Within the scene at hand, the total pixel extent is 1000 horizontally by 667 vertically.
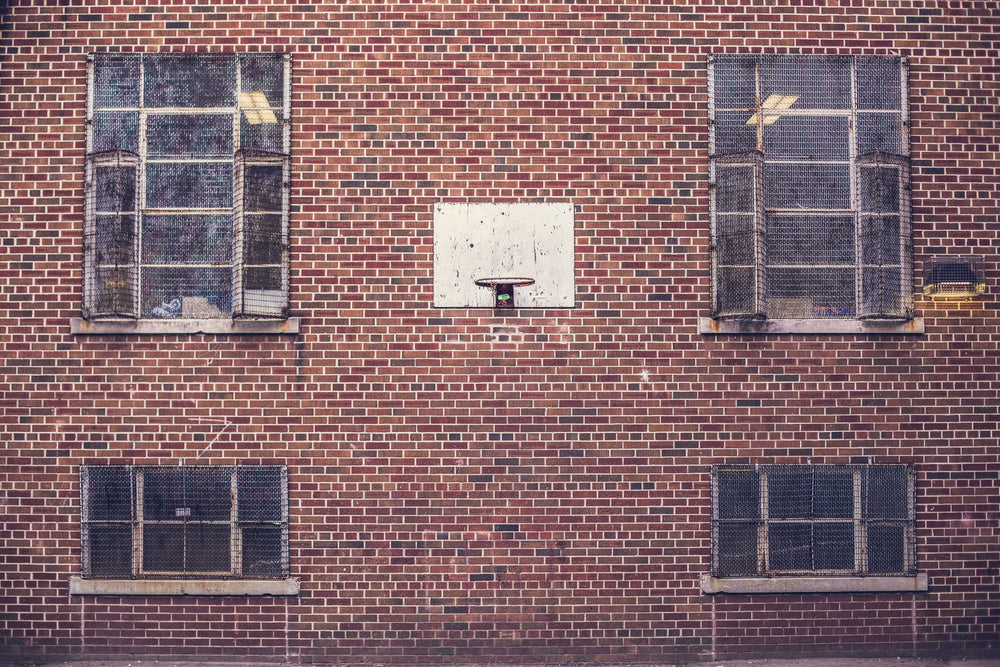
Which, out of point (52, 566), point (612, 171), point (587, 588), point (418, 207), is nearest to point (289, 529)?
point (52, 566)

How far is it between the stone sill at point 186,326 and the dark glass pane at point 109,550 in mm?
1779

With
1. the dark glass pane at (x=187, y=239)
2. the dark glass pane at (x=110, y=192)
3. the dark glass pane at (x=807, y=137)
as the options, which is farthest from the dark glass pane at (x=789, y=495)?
the dark glass pane at (x=110, y=192)

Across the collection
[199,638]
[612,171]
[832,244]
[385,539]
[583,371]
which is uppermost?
[612,171]

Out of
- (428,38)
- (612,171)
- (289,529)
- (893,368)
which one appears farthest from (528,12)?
(289,529)

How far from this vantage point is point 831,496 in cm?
677

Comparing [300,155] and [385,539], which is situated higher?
[300,155]

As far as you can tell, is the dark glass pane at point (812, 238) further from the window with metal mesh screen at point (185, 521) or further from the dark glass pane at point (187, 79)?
the dark glass pane at point (187, 79)

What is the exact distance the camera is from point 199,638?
6.59m

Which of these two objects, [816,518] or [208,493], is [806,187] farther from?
[208,493]

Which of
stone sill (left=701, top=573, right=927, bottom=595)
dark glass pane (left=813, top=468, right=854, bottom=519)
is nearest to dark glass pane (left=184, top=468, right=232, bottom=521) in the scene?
stone sill (left=701, top=573, right=927, bottom=595)

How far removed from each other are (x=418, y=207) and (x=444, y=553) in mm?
3195

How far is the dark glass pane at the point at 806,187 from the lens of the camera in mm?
6953

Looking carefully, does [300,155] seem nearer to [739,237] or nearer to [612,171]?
[612,171]

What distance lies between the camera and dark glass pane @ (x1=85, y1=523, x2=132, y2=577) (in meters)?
6.62
